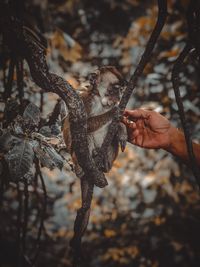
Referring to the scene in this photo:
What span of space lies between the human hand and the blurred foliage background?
1.10 meters

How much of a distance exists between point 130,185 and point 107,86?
300 centimetres

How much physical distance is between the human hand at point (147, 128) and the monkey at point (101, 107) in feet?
0.29

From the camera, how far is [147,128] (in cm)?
125

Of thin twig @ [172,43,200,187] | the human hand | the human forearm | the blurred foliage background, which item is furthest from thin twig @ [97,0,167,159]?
the blurred foliage background

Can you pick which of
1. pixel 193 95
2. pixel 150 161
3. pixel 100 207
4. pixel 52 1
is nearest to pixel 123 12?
pixel 52 1

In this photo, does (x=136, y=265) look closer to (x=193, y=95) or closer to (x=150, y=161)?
(x=150, y=161)

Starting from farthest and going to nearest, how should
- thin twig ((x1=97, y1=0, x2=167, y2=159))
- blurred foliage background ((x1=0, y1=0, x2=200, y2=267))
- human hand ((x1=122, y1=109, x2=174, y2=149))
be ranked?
blurred foliage background ((x1=0, y1=0, x2=200, y2=267)) < human hand ((x1=122, y1=109, x2=174, y2=149)) < thin twig ((x1=97, y1=0, x2=167, y2=159))

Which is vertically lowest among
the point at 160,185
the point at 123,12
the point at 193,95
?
the point at 160,185

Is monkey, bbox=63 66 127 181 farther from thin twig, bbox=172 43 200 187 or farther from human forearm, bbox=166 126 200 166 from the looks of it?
thin twig, bbox=172 43 200 187

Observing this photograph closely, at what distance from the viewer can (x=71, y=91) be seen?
0.81 meters

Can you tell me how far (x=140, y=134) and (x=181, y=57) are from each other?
1.67 ft

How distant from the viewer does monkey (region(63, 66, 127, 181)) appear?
1.25 metres

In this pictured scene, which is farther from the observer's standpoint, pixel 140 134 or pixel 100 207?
pixel 100 207

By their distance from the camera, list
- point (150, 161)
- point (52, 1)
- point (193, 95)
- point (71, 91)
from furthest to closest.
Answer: point (150, 161), point (52, 1), point (193, 95), point (71, 91)
